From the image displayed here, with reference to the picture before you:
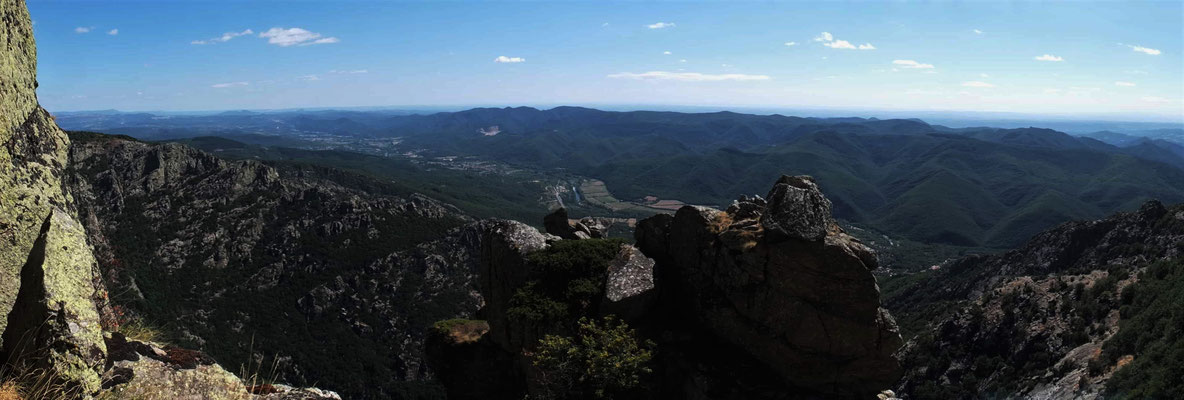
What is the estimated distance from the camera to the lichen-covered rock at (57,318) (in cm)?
634

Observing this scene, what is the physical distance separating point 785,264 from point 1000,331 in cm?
5062

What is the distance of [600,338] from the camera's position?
23.4 m

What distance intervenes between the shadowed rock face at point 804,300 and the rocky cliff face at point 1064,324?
23.8 m

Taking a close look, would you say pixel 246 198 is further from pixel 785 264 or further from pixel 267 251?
pixel 785 264

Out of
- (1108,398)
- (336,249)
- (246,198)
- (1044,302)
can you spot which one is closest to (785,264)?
(1108,398)

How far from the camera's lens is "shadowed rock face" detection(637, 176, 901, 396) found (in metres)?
22.2

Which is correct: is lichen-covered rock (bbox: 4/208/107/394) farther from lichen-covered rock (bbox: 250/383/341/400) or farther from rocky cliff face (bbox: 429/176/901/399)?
rocky cliff face (bbox: 429/176/901/399)

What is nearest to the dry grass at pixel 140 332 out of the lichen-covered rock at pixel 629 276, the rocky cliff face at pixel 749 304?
the rocky cliff face at pixel 749 304

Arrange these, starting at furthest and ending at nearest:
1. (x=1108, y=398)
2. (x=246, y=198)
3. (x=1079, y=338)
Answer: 1. (x=246, y=198)
2. (x=1079, y=338)
3. (x=1108, y=398)

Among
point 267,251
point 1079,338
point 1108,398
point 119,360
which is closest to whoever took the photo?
point 119,360

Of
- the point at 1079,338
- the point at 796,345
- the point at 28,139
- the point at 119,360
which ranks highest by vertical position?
the point at 28,139

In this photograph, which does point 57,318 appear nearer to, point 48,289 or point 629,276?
point 48,289

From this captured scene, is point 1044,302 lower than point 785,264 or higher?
lower

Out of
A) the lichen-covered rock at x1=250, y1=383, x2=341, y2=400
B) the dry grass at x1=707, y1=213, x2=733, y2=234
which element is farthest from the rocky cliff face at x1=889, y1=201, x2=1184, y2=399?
the lichen-covered rock at x1=250, y1=383, x2=341, y2=400
